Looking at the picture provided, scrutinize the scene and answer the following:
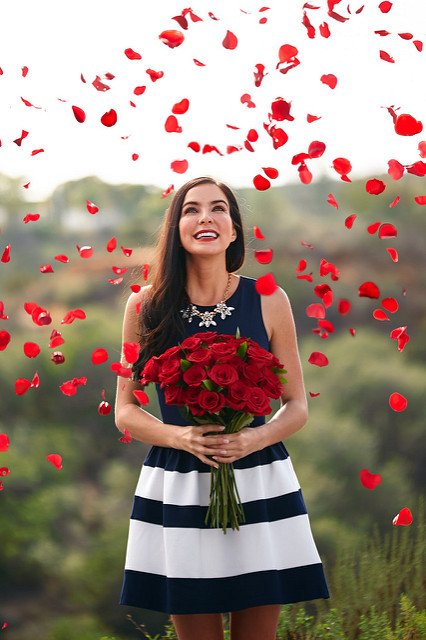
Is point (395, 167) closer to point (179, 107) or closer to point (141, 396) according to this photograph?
point (179, 107)

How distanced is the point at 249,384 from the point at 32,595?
4.64 m

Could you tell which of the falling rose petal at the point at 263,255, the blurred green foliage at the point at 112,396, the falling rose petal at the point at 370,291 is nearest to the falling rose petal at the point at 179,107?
A: the falling rose petal at the point at 263,255

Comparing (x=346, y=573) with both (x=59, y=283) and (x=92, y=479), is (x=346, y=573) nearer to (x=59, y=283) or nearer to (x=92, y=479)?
(x=92, y=479)

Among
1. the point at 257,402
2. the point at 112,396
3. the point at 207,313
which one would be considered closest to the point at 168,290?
the point at 207,313

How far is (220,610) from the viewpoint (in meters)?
1.80

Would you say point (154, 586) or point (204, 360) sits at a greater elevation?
point (204, 360)

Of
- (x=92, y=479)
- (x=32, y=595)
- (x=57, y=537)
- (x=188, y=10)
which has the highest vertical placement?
(x=188, y=10)

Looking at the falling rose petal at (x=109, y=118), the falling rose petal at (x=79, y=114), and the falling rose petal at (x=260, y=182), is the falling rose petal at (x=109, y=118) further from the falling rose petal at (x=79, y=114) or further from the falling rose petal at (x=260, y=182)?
the falling rose petal at (x=260, y=182)

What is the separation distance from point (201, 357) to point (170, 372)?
0.27 feet

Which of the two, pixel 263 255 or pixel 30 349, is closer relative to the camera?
pixel 263 255

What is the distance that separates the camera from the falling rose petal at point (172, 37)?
2.17m

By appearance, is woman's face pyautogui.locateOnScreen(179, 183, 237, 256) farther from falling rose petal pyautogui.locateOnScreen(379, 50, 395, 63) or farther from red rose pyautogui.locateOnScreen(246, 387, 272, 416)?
falling rose petal pyautogui.locateOnScreen(379, 50, 395, 63)

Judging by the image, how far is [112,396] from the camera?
20.8 ft

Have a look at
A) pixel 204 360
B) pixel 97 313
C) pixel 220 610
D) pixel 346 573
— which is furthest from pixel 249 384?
pixel 97 313
